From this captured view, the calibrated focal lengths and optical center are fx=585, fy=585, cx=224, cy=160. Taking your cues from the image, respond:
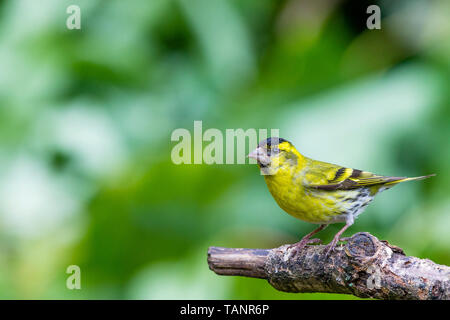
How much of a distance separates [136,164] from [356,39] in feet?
9.13

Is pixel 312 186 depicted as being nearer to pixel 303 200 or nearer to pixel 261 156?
pixel 303 200

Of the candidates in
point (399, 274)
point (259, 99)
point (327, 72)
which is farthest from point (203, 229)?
point (399, 274)

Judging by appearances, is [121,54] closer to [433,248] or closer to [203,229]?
[203,229]

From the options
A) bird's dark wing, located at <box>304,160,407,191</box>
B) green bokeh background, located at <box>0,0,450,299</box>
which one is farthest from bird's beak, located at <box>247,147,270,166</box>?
green bokeh background, located at <box>0,0,450,299</box>

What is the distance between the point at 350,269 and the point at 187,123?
148 inches

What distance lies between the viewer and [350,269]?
2492 millimetres

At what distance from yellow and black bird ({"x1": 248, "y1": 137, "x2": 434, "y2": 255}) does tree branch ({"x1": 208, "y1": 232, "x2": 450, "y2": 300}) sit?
7.9 inches

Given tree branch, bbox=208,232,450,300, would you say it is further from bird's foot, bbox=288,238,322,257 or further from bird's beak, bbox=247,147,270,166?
bird's beak, bbox=247,147,270,166

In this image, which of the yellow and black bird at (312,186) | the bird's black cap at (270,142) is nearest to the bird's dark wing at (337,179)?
the yellow and black bird at (312,186)

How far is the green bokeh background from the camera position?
4457 millimetres

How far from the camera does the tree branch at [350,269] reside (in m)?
2.32

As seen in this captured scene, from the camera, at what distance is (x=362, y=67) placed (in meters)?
5.70

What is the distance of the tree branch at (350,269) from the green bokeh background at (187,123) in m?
1.04

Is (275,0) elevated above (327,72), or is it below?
above
